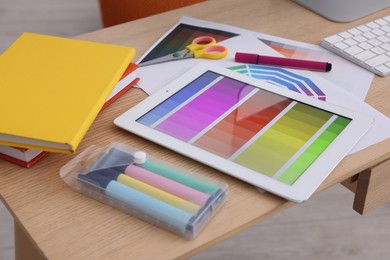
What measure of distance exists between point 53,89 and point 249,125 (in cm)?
31

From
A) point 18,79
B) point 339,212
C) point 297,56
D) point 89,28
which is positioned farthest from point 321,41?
point 89,28

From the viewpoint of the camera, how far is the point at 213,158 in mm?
995

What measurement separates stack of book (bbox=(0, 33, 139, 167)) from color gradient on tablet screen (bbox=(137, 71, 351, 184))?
0.09m

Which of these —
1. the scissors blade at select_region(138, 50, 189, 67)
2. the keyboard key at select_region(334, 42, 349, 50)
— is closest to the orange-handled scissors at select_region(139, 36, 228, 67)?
the scissors blade at select_region(138, 50, 189, 67)

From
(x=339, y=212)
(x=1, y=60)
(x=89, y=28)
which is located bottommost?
(x=339, y=212)

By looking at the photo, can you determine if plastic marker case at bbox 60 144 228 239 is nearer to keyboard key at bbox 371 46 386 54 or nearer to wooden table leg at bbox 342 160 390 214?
wooden table leg at bbox 342 160 390 214

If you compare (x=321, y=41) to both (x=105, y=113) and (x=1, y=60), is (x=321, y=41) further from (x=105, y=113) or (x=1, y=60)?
(x=1, y=60)

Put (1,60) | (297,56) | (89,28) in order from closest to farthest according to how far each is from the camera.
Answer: (1,60)
(297,56)
(89,28)

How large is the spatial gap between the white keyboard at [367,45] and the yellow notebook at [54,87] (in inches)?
15.5

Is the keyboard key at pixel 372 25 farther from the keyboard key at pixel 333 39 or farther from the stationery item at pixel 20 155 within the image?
the stationery item at pixel 20 155

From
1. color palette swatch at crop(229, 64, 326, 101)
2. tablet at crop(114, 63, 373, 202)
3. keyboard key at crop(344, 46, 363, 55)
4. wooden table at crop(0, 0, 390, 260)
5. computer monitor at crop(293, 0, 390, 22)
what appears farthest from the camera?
computer monitor at crop(293, 0, 390, 22)

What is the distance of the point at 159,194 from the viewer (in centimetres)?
92

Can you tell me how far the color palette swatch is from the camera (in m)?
1.16

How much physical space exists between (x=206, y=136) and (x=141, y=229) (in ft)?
0.67
